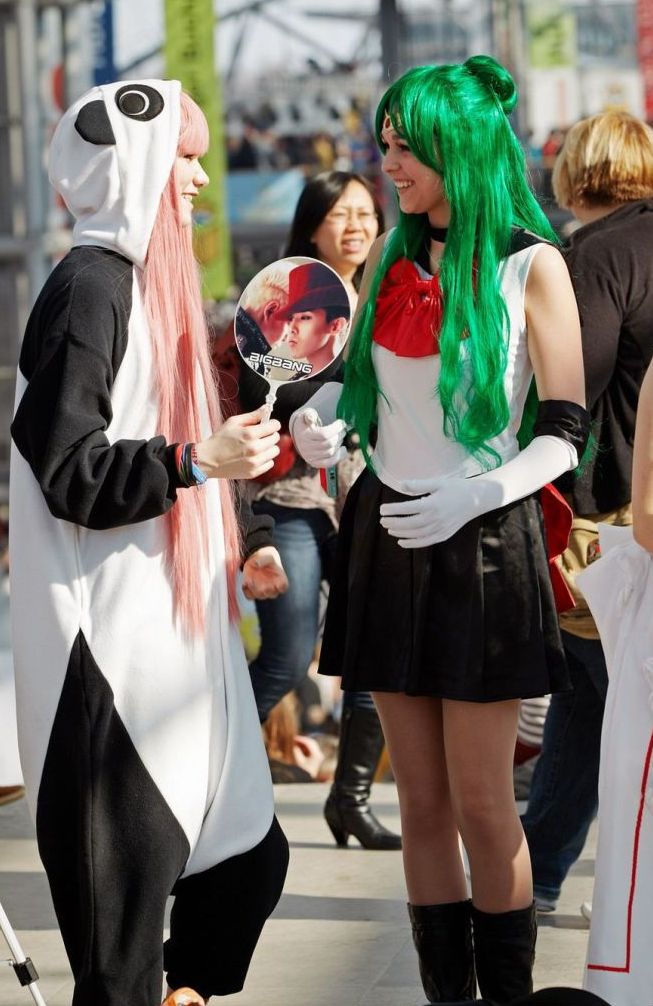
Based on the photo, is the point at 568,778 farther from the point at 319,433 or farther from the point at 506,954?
the point at 319,433

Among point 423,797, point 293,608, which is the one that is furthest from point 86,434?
point 293,608

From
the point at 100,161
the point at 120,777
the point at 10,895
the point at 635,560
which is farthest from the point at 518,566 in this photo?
the point at 10,895

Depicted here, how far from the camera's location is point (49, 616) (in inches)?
87.6

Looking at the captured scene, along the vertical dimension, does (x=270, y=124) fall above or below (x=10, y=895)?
above

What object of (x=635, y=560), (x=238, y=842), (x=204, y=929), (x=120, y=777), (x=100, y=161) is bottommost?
(x=204, y=929)

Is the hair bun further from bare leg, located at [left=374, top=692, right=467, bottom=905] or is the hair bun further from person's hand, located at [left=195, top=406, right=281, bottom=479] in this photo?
bare leg, located at [left=374, top=692, right=467, bottom=905]

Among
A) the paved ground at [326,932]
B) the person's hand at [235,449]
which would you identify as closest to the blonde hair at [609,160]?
the person's hand at [235,449]

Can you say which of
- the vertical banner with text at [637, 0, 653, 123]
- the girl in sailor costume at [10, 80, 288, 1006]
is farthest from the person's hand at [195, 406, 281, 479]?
the vertical banner with text at [637, 0, 653, 123]

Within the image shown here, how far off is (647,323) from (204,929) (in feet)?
5.11

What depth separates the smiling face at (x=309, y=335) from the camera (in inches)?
95.6

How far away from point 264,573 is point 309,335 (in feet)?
1.40

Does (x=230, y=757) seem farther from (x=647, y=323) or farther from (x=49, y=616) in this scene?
(x=647, y=323)

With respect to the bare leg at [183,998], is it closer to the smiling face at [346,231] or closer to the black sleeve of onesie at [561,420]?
the black sleeve of onesie at [561,420]

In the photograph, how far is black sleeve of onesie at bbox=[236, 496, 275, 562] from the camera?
258cm
